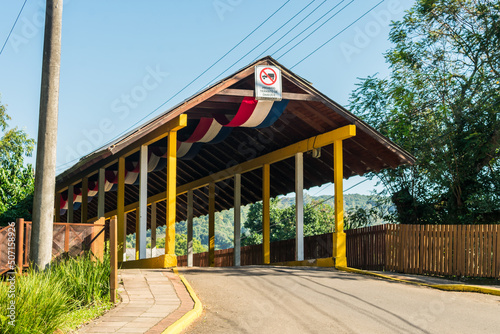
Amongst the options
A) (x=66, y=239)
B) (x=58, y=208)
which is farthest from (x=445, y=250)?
(x=58, y=208)

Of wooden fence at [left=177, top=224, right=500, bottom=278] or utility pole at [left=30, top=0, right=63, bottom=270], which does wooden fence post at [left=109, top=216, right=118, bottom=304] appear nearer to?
utility pole at [left=30, top=0, right=63, bottom=270]

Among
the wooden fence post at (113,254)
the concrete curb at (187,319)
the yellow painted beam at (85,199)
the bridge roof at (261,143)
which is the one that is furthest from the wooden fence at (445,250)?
the yellow painted beam at (85,199)

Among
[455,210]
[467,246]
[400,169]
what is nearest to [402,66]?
[400,169]

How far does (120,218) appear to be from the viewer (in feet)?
58.5

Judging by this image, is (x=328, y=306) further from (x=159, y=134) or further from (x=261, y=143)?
(x=261, y=143)

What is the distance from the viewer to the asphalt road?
7.64 metres

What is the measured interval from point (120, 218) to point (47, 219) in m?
9.39

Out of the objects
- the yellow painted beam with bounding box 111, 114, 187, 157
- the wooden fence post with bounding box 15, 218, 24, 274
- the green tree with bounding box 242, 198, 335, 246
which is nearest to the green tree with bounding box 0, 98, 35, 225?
the yellow painted beam with bounding box 111, 114, 187, 157

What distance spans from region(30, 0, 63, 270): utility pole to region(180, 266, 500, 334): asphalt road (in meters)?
2.56

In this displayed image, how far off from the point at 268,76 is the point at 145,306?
833 cm

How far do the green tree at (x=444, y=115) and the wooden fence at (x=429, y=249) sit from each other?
449cm

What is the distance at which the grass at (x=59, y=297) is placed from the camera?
645 cm

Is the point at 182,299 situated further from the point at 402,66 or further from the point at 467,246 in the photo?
the point at 402,66

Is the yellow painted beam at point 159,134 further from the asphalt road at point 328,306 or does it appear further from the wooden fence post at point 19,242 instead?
the wooden fence post at point 19,242
